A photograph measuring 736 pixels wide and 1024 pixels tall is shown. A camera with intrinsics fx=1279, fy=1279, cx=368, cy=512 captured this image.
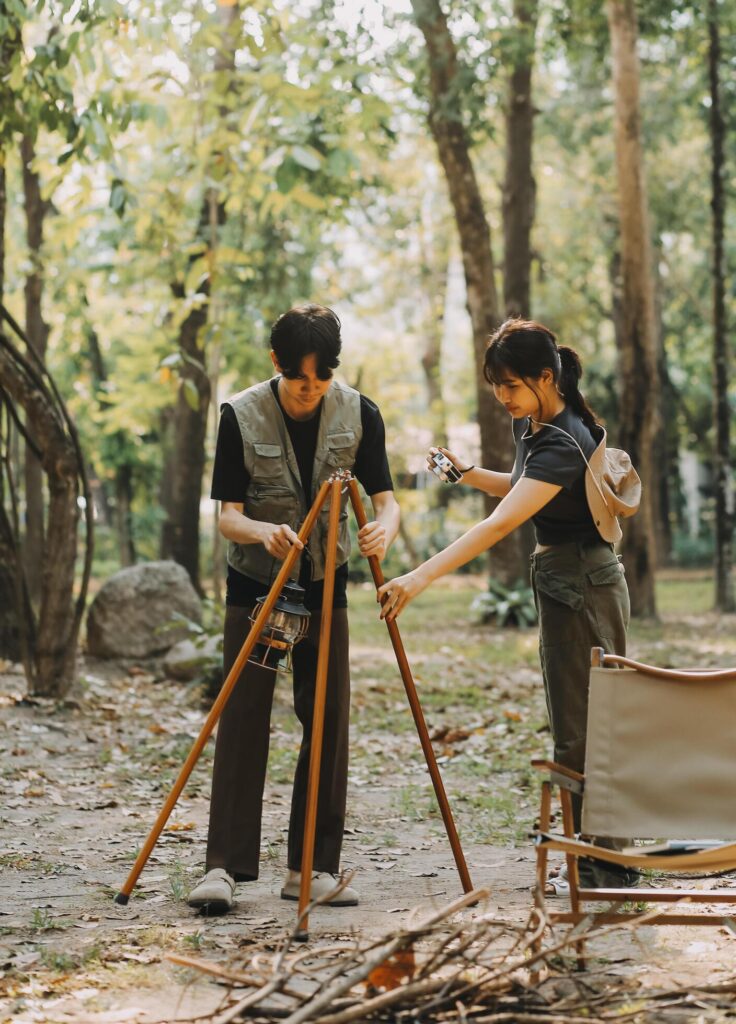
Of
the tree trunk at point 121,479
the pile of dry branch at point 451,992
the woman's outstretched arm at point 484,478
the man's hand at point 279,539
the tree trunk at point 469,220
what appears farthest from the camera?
the tree trunk at point 121,479

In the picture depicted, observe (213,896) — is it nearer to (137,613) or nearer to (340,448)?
(340,448)

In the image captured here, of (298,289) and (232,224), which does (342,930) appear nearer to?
(232,224)

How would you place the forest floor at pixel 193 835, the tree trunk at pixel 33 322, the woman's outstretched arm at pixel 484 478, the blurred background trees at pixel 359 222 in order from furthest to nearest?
1. the tree trunk at pixel 33 322
2. the blurred background trees at pixel 359 222
3. the woman's outstretched arm at pixel 484 478
4. the forest floor at pixel 193 835

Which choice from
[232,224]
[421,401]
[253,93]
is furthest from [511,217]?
[421,401]

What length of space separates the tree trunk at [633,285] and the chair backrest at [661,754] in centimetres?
1217

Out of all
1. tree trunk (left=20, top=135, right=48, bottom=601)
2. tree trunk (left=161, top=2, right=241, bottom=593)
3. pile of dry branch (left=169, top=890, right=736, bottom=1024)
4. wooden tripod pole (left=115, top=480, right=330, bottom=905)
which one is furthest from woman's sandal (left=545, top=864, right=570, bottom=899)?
tree trunk (left=161, top=2, right=241, bottom=593)

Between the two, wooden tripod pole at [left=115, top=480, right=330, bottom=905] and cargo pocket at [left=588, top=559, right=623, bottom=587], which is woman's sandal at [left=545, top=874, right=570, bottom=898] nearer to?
cargo pocket at [left=588, top=559, right=623, bottom=587]

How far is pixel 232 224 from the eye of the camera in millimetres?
17438

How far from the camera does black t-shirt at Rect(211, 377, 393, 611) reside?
475 cm

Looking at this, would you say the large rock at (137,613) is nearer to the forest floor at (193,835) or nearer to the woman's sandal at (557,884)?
the forest floor at (193,835)

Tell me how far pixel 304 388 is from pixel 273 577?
72 centimetres

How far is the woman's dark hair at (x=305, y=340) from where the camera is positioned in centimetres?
446

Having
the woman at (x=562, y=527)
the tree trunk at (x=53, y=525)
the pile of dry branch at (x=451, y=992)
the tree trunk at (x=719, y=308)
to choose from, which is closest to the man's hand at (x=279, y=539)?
the woman at (x=562, y=527)

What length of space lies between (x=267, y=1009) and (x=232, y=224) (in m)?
15.1
